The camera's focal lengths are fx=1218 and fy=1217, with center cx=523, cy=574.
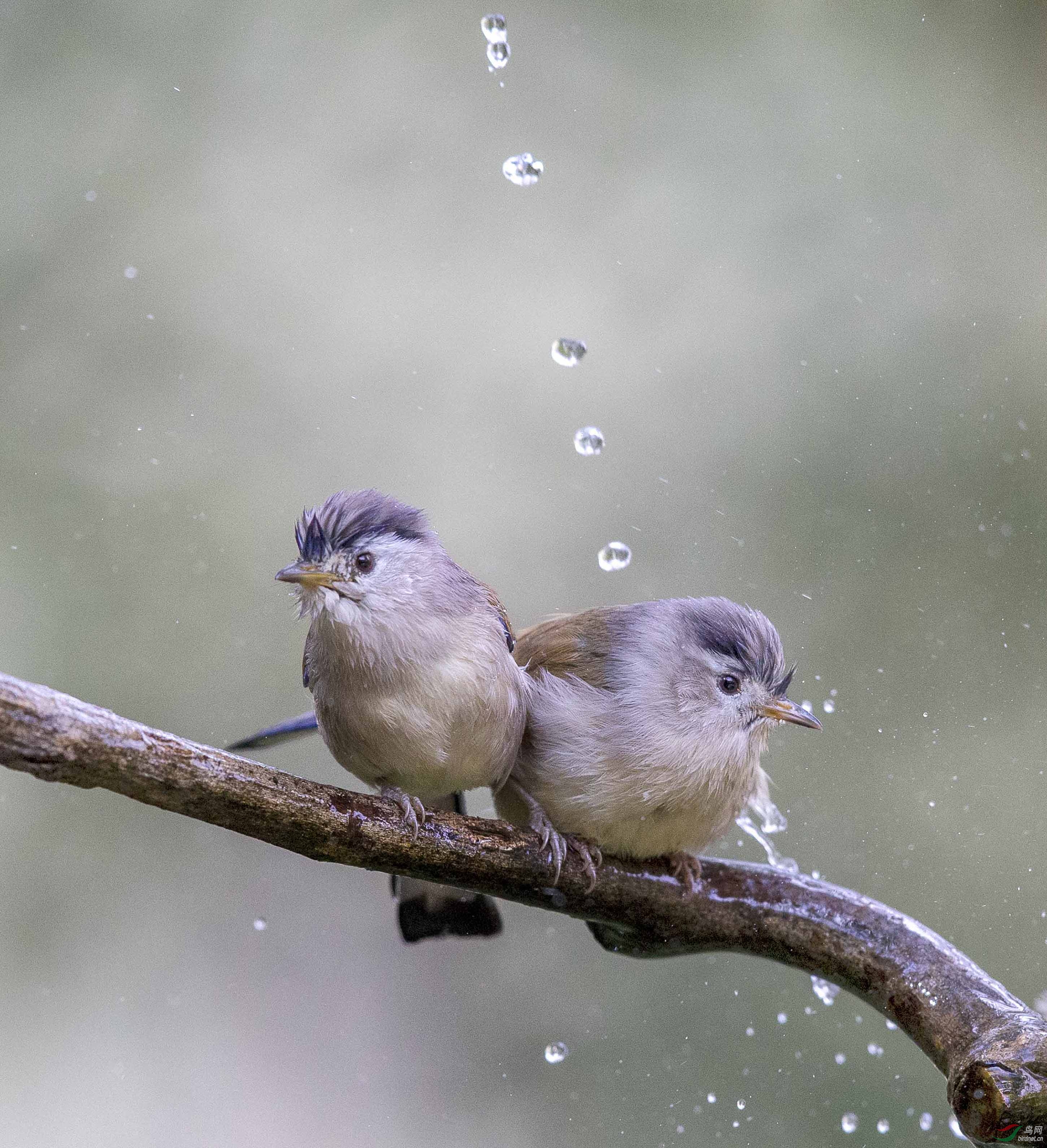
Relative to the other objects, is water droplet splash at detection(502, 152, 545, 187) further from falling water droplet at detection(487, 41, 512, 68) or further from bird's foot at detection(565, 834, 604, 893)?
bird's foot at detection(565, 834, 604, 893)

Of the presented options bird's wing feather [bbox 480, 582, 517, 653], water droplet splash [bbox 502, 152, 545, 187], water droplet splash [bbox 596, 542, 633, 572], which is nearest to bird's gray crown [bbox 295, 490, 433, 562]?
bird's wing feather [bbox 480, 582, 517, 653]

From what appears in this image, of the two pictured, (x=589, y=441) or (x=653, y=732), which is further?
(x=589, y=441)

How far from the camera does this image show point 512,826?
2705mm

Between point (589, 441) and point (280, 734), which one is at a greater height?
point (589, 441)

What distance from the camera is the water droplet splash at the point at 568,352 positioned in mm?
4973

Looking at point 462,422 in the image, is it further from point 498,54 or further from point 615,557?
point 498,54

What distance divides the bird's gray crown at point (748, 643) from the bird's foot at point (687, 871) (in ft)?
1.45

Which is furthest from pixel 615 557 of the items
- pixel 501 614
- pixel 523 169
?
pixel 501 614

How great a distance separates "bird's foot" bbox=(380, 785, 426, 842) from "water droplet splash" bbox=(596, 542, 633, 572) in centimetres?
214

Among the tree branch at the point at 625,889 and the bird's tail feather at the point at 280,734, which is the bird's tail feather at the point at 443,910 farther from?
the bird's tail feather at the point at 280,734

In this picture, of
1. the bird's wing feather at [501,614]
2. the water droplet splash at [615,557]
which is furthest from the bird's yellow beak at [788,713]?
the water droplet splash at [615,557]

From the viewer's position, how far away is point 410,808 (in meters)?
2.51

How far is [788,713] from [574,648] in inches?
21.3

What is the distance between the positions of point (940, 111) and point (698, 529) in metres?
2.04
